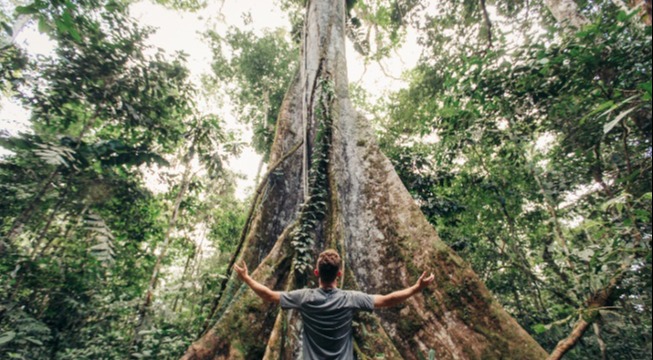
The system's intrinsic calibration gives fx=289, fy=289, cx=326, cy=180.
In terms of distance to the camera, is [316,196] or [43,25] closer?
[43,25]

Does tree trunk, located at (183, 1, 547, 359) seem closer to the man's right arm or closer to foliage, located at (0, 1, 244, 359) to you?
the man's right arm

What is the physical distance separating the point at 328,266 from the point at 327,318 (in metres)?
0.34

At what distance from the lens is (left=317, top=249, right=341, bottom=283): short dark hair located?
205cm

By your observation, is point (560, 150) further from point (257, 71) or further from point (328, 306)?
point (257, 71)

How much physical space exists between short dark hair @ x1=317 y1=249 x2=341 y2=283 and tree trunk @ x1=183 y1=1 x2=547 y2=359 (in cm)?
63

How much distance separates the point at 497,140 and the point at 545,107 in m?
0.84

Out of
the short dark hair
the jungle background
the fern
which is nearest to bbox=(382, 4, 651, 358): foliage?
the jungle background

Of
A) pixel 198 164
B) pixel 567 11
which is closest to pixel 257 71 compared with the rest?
pixel 198 164

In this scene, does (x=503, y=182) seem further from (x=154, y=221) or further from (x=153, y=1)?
(x=153, y=1)

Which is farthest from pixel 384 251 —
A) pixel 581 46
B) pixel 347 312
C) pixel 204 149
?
pixel 204 149

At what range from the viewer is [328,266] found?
2.05m

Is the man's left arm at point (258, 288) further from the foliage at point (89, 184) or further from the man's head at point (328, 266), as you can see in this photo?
the foliage at point (89, 184)

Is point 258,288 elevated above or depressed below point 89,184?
below

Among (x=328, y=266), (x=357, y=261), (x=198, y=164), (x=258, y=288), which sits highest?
(x=198, y=164)
